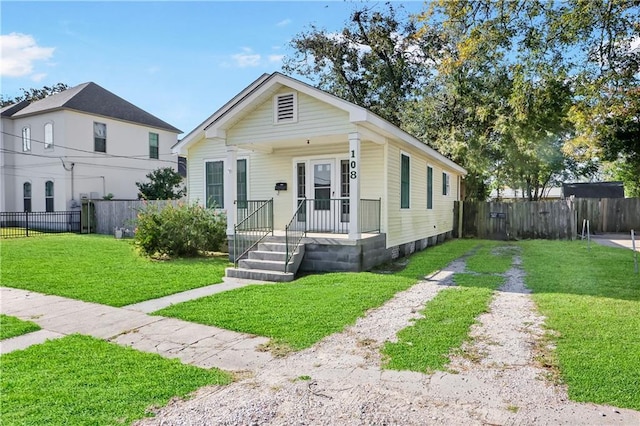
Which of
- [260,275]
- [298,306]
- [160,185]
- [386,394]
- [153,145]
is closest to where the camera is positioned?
[386,394]

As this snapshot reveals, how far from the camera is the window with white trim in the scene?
9.26m

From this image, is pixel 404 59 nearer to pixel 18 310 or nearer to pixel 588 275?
pixel 588 275

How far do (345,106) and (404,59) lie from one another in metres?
15.9

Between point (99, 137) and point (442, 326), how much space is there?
2118 cm

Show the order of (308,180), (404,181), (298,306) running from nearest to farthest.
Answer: (298,306)
(308,180)
(404,181)

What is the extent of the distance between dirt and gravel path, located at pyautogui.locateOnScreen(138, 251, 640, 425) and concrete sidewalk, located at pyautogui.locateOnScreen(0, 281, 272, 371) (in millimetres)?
549

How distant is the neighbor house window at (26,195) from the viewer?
70.5ft

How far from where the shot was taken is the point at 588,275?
8.04 meters

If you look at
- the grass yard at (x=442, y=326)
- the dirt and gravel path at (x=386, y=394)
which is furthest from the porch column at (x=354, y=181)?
the dirt and gravel path at (x=386, y=394)

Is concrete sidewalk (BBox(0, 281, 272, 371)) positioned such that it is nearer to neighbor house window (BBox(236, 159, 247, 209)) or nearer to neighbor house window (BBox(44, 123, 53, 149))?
neighbor house window (BBox(236, 159, 247, 209))

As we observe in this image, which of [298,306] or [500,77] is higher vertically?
[500,77]

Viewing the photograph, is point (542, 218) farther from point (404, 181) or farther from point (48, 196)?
point (48, 196)

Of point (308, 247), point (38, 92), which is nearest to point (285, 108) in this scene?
point (308, 247)

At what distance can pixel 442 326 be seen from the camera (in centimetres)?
491
